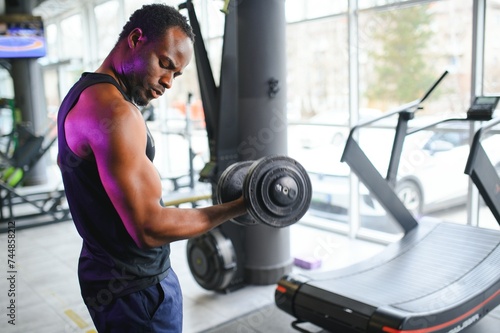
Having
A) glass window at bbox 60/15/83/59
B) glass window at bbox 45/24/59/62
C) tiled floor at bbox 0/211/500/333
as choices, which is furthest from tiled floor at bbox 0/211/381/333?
glass window at bbox 45/24/59/62

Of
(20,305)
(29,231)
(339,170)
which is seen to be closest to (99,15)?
(29,231)

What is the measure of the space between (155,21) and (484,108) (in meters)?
2.49

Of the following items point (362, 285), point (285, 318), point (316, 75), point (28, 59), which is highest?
point (28, 59)

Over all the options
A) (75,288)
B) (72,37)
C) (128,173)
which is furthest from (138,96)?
(72,37)

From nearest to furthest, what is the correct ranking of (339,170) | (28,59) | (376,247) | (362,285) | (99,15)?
(362,285) < (376,247) < (339,170) < (28,59) < (99,15)

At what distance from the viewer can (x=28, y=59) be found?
8156 millimetres

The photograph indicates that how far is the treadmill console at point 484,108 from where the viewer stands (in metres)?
3.02

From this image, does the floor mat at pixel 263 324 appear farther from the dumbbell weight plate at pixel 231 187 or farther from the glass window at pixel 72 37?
the glass window at pixel 72 37

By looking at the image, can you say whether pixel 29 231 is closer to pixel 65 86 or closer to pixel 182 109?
pixel 182 109

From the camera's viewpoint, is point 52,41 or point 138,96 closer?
point 138,96

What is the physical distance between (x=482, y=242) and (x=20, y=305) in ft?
11.3

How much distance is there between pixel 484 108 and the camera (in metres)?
3.05

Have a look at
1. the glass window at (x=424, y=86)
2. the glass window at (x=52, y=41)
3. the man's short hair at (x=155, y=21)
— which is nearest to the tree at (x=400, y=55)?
the glass window at (x=424, y=86)

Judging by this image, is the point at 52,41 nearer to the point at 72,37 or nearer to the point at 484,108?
the point at 72,37
